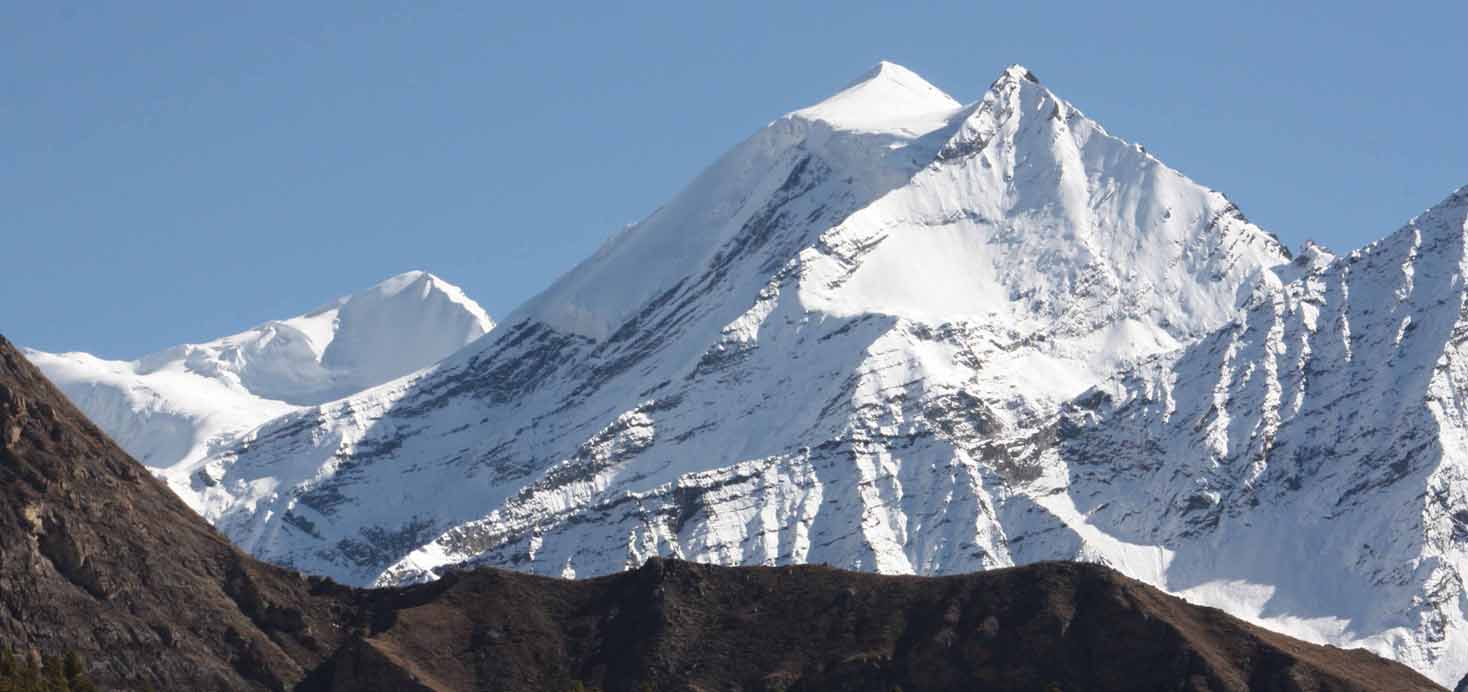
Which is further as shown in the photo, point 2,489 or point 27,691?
point 2,489

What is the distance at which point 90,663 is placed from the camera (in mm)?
191750

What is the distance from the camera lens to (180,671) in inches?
7697

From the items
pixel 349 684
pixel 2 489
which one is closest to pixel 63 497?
pixel 2 489

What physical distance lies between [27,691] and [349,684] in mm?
22475

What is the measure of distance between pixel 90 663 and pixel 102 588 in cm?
660

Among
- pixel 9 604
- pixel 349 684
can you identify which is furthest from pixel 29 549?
pixel 349 684

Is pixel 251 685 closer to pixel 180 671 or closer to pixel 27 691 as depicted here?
pixel 180 671

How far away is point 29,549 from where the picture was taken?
19488cm

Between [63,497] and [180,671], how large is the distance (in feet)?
37.2

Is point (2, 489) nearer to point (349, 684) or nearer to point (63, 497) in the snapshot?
point (63, 497)

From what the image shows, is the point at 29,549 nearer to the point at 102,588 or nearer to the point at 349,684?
the point at 102,588

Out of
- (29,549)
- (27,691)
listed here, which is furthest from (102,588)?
(27,691)

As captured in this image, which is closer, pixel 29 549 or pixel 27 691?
pixel 27 691

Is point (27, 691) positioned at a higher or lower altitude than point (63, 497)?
lower
